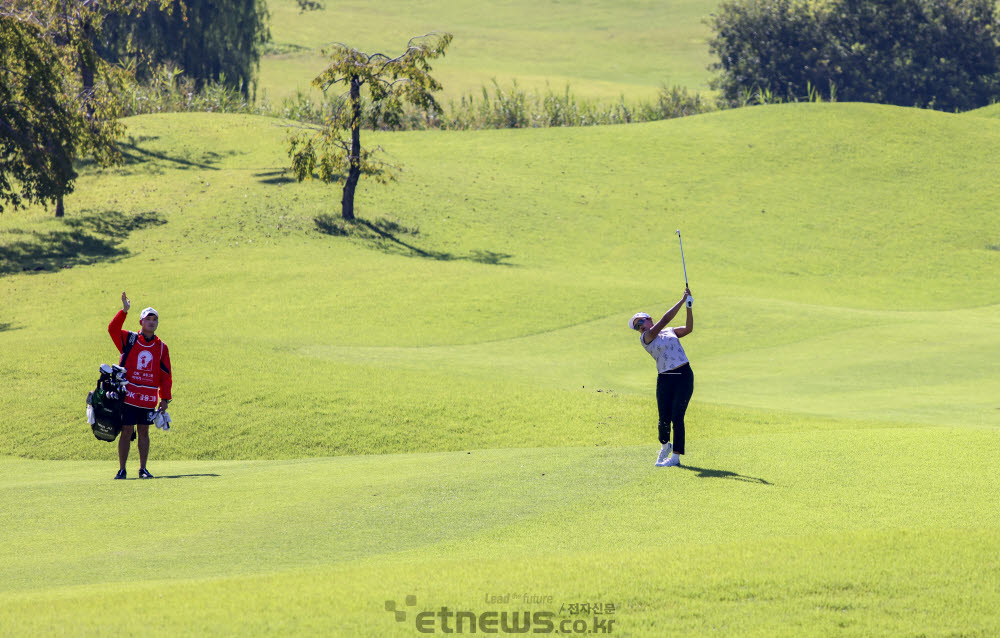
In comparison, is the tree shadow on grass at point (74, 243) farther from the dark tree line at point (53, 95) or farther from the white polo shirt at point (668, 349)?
the white polo shirt at point (668, 349)

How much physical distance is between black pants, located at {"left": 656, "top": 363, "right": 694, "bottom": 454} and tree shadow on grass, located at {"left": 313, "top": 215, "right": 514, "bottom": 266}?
31.3 metres

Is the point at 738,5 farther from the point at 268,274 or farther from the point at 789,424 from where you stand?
the point at 789,424

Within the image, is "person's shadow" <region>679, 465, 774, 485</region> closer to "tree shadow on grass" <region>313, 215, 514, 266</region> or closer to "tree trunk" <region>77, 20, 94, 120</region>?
Answer: "tree shadow on grass" <region>313, 215, 514, 266</region>

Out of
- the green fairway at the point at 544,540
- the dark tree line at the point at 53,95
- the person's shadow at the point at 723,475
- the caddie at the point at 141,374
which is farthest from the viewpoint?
the dark tree line at the point at 53,95

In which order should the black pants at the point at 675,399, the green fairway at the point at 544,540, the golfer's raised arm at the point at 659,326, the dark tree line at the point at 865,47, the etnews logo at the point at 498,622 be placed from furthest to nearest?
the dark tree line at the point at 865,47
the black pants at the point at 675,399
the golfer's raised arm at the point at 659,326
the green fairway at the point at 544,540
the etnews logo at the point at 498,622

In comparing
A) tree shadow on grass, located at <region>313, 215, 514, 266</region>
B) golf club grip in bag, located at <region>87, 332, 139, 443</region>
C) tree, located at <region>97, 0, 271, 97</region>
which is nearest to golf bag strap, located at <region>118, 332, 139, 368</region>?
golf club grip in bag, located at <region>87, 332, 139, 443</region>

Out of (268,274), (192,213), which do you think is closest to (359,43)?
(192,213)

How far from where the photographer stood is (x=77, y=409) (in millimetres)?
21156

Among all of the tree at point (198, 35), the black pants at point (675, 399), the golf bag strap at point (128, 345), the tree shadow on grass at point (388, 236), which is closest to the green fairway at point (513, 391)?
the tree shadow on grass at point (388, 236)

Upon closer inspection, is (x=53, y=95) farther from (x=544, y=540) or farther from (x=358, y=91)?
(x=544, y=540)

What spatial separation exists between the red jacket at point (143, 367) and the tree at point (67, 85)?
88.7 ft

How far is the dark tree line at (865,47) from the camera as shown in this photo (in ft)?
297

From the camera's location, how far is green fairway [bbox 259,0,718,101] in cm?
11838

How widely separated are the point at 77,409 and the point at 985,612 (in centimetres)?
1727
